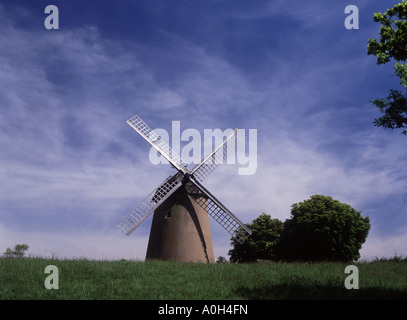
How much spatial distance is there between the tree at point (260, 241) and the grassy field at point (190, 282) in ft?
63.3

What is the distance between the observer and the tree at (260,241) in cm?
3728

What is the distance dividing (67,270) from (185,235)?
354 inches

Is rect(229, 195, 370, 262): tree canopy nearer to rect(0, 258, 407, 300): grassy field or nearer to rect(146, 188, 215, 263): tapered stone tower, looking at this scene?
rect(146, 188, 215, 263): tapered stone tower

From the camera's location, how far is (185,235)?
23.0m

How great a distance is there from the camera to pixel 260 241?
37562 mm

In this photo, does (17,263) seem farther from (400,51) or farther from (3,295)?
(400,51)

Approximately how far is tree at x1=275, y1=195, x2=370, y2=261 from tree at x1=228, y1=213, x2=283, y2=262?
4698 mm

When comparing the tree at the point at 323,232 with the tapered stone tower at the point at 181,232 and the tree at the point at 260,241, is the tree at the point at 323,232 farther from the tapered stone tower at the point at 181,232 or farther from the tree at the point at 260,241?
the tapered stone tower at the point at 181,232

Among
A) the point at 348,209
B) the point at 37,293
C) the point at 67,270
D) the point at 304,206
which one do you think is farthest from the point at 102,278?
the point at 348,209

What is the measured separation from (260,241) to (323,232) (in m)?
9.43

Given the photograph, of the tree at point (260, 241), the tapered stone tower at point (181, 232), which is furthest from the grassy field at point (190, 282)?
the tree at point (260, 241)

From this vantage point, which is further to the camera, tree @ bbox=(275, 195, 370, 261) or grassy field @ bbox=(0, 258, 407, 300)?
tree @ bbox=(275, 195, 370, 261)

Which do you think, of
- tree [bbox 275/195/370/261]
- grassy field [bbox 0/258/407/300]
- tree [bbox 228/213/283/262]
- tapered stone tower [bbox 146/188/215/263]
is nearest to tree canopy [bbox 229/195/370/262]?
tree [bbox 275/195/370/261]

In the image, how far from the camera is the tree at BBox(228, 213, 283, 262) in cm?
3728
